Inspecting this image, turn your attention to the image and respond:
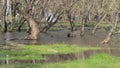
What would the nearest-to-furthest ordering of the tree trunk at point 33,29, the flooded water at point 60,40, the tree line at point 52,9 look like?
the flooded water at point 60,40
the tree trunk at point 33,29
the tree line at point 52,9

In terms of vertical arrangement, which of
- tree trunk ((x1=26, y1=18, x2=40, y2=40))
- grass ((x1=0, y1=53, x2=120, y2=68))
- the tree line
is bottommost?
grass ((x1=0, y1=53, x2=120, y2=68))

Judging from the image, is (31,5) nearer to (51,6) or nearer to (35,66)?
(51,6)

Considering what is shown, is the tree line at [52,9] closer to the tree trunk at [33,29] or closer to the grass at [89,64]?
the tree trunk at [33,29]

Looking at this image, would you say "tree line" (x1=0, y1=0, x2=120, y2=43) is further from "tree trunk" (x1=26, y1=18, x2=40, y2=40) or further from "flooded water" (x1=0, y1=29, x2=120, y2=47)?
"flooded water" (x1=0, y1=29, x2=120, y2=47)

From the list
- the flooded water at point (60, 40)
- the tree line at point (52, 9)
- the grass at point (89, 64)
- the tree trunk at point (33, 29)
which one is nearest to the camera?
the grass at point (89, 64)

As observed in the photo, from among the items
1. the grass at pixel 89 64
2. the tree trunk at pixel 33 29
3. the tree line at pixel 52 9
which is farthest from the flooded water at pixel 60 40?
the grass at pixel 89 64

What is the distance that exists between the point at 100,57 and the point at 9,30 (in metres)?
35.8

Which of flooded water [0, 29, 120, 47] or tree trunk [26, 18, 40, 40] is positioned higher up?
tree trunk [26, 18, 40, 40]

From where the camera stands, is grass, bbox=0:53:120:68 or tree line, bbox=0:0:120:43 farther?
tree line, bbox=0:0:120:43

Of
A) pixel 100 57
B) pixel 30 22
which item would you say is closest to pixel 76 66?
pixel 100 57

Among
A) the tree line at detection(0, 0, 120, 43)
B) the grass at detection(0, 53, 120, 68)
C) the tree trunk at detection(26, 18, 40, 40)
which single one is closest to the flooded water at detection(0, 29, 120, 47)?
the tree trunk at detection(26, 18, 40, 40)

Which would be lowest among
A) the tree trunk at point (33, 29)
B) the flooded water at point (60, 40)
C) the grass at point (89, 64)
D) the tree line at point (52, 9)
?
the flooded water at point (60, 40)

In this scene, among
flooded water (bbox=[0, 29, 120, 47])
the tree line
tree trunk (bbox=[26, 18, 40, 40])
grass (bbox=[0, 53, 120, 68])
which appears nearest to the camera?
grass (bbox=[0, 53, 120, 68])

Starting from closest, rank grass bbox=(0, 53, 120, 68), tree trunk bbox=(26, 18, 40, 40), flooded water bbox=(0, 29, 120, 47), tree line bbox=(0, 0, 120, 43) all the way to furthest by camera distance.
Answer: grass bbox=(0, 53, 120, 68) → flooded water bbox=(0, 29, 120, 47) → tree trunk bbox=(26, 18, 40, 40) → tree line bbox=(0, 0, 120, 43)
